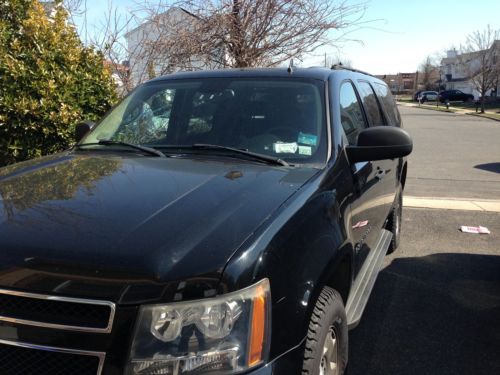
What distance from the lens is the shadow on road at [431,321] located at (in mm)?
3412

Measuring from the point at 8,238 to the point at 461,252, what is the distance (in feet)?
16.8

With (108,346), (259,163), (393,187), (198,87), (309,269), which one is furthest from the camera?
(393,187)

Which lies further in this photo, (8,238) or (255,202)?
(255,202)

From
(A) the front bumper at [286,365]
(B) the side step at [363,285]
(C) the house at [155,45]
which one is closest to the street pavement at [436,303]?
(B) the side step at [363,285]

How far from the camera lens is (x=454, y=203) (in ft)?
27.0

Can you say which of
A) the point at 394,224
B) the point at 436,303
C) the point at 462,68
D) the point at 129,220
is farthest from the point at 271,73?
the point at 462,68

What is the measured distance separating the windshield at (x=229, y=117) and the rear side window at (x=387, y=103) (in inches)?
82.2

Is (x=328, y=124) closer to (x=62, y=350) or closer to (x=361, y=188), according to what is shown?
(x=361, y=188)

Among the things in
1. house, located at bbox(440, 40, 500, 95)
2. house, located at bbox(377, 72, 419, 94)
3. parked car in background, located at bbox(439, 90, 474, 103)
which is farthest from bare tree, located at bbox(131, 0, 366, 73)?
house, located at bbox(377, 72, 419, 94)

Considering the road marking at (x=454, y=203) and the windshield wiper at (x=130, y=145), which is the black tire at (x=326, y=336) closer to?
the windshield wiper at (x=130, y=145)

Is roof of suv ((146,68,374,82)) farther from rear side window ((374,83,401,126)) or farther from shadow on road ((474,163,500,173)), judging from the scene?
shadow on road ((474,163,500,173))

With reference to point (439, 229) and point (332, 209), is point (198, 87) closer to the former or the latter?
point (332, 209)

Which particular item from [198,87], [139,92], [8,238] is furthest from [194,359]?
[139,92]

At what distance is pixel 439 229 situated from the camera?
22.2 feet
